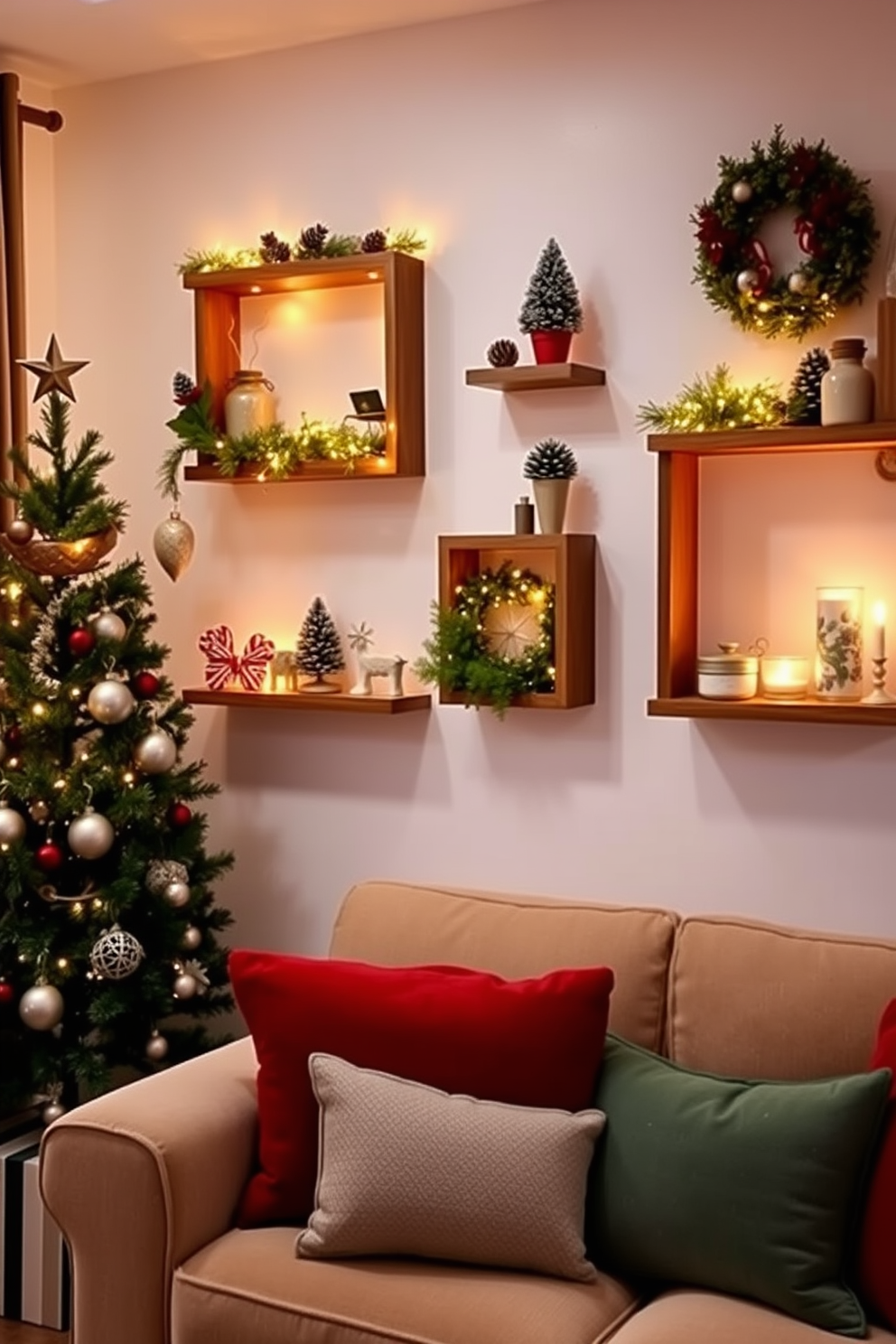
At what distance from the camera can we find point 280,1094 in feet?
8.82

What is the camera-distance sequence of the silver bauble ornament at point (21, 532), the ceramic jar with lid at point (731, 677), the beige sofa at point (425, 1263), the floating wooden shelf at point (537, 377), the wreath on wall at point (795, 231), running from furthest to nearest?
the silver bauble ornament at point (21, 532) → the floating wooden shelf at point (537, 377) → the ceramic jar with lid at point (731, 677) → the wreath on wall at point (795, 231) → the beige sofa at point (425, 1263)

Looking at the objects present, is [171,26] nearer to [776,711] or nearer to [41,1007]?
[776,711]

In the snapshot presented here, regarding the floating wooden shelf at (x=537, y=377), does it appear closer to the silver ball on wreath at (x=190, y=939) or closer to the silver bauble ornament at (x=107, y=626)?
the silver bauble ornament at (x=107, y=626)

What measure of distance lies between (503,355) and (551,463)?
24 centimetres

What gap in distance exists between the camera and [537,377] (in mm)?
3180

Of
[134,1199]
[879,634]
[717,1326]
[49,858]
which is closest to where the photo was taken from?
[717,1326]

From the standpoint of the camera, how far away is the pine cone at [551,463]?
3.26 metres

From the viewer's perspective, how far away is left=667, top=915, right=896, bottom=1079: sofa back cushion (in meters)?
2.63

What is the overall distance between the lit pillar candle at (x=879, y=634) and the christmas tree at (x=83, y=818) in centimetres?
145

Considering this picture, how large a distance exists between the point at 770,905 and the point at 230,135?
2096 millimetres

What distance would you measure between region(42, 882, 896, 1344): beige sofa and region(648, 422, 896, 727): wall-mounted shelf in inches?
15.5

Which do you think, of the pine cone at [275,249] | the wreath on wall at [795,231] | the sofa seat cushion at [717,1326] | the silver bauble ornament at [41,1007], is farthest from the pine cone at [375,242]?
the sofa seat cushion at [717,1326]

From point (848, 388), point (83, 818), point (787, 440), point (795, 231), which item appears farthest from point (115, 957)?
point (795, 231)

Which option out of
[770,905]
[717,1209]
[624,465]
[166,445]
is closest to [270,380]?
[166,445]
